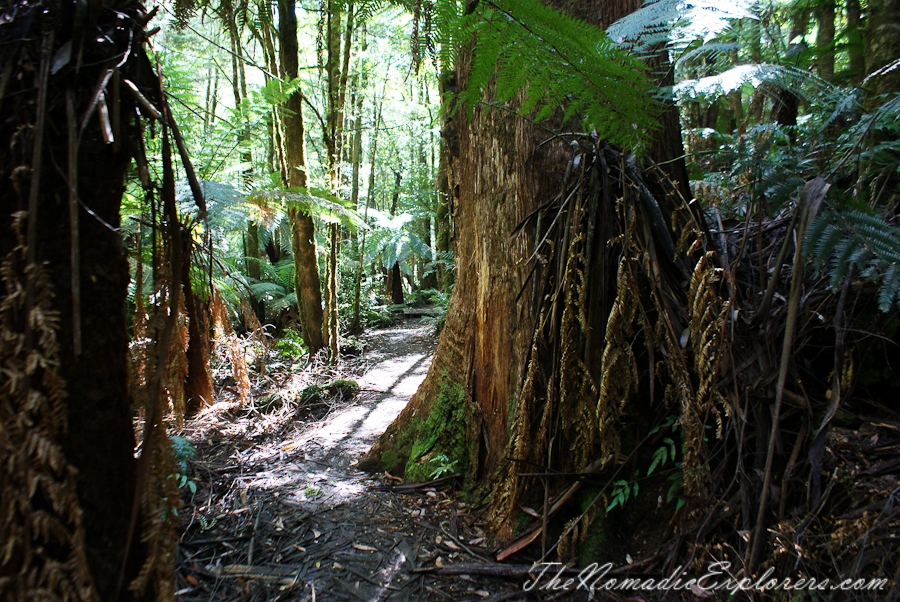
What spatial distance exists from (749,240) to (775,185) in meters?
0.61

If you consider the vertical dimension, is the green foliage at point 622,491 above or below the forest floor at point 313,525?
above

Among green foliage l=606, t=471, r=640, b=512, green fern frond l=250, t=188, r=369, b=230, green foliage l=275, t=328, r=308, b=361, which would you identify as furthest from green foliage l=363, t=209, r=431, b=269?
green foliage l=606, t=471, r=640, b=512

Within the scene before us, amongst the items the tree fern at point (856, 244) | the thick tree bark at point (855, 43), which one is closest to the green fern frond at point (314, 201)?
the tree fern at point (856, 244)

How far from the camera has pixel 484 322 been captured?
8.74 feet

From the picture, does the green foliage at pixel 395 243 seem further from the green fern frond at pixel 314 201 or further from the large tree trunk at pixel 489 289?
the large tree trunk at pixel 489 289

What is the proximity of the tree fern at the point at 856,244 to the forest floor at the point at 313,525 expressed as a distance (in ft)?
5.39

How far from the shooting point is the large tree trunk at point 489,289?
2307mm

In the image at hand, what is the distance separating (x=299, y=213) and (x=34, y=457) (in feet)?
17.0

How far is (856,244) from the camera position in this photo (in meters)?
1.38

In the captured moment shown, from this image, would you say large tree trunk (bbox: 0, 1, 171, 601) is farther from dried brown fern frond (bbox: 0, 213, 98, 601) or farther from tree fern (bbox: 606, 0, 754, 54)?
tree fern (bbox: 606, 0, 754, 54)

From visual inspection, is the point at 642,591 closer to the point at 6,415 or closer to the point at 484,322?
the point at 484,322

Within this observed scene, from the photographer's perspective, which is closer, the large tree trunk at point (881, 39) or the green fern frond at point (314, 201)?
the large tree trunk at point (881, 39)

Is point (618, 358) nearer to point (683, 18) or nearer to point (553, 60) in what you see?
point (553, 60)

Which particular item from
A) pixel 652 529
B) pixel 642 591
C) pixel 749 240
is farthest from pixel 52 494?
pixel 749 240
